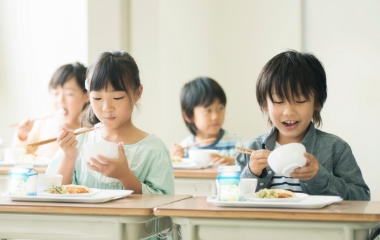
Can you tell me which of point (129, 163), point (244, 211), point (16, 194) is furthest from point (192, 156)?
point (244, 211)

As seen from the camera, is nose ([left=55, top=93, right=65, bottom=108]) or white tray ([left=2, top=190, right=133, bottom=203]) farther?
nose ([left=55, top=93, right=65, bottom=108])

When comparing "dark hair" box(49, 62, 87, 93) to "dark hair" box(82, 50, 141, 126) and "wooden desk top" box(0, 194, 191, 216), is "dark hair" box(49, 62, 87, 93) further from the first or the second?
"wooden desk top" box(0, 194, 191, 216)

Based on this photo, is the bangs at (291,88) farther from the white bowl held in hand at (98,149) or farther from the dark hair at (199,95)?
the dark hair at (199,95)

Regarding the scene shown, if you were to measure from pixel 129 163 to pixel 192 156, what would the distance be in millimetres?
1170

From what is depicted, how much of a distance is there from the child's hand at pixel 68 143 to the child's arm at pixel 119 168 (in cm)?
21

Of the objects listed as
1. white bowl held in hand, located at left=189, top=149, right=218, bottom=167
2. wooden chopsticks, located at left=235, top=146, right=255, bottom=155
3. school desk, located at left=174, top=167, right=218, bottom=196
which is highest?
wooden chopsticks, located at left=235, top=146, right=255, bottom=155

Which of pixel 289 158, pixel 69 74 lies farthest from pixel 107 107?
pixel 69 74

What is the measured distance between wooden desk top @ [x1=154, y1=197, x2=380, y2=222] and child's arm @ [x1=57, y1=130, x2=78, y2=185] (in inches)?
25.0

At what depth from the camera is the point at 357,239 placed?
1548 millimetres

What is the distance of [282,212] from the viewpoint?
1554mm

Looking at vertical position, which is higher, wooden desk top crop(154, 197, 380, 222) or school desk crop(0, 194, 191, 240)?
wooden desk top crop(154, 197, 380, 222)

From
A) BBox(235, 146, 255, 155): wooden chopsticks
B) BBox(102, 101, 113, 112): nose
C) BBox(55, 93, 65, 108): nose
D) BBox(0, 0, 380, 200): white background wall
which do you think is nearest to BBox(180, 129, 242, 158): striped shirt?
BBox(0, 0, 380, 200): white background wall

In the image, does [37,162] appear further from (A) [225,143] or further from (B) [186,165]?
(A) [225,143]

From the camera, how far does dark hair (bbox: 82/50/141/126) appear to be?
2256 mm
